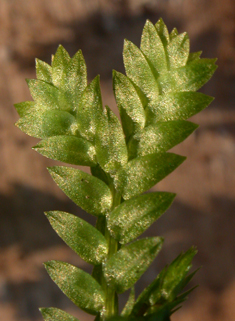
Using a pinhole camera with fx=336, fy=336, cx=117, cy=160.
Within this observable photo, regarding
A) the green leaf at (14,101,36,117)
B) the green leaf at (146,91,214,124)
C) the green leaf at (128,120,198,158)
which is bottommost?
the green leaf at (128,120,198,158)

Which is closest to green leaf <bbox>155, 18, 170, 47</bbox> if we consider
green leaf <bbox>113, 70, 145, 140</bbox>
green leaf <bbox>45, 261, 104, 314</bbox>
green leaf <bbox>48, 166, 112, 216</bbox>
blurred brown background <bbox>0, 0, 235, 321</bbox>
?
green leaf <bbox>113, 70, 145, 140</bbox>

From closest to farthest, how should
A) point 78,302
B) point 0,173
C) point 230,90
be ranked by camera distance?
1. point 78,302
2. point 0,173
3. point 230,90

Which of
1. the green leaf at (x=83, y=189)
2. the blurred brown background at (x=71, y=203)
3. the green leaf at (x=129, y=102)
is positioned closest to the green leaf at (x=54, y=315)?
the green leaf at (x=83, y=189)

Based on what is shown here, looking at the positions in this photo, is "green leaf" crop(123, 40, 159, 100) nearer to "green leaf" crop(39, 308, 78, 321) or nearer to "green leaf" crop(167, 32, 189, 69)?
"green leaf" crop(167, 32, 189, 69)

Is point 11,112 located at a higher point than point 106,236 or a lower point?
higher

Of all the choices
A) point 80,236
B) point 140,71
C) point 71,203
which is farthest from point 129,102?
point 71,203

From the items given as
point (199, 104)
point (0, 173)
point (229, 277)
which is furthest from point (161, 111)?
point (229, 277)

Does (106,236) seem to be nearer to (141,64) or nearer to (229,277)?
(141,64)

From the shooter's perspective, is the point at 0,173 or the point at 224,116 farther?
the point at 224,116
